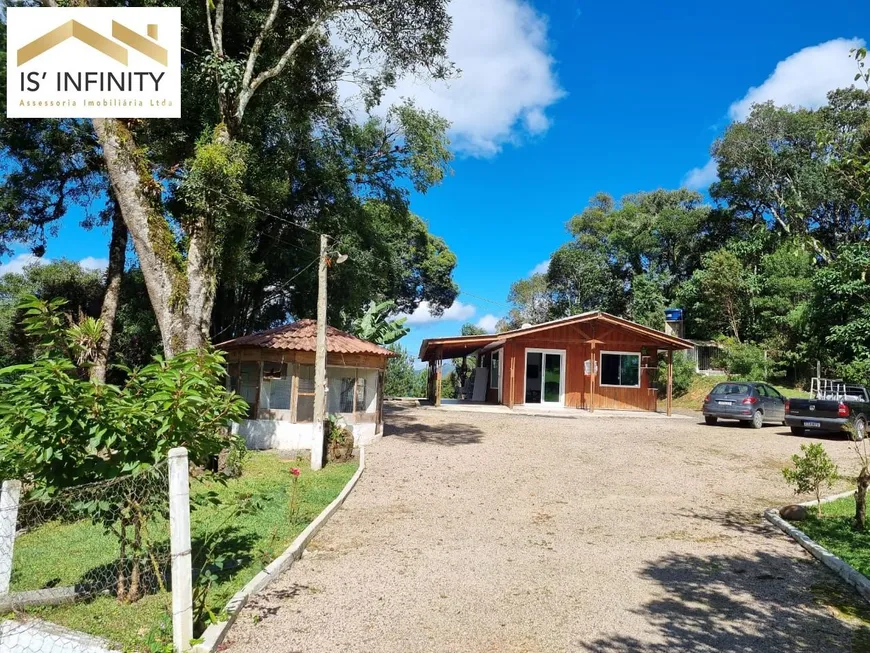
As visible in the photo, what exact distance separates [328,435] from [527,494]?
527cm

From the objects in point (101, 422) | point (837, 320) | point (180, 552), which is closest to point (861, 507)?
point (180, 552)

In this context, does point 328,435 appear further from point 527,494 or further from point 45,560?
point 45,560

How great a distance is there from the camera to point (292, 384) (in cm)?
1523

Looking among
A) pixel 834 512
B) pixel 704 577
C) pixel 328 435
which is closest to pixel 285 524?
pixel 704 577

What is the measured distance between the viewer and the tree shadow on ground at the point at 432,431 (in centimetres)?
1596

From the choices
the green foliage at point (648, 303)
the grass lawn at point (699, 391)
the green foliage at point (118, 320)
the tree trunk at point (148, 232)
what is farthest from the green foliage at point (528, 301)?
the tree trunk at point (148, 232)

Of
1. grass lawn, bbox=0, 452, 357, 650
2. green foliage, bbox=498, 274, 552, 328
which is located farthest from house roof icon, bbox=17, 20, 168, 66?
green foliage, bbox=498, 274, 552, 328

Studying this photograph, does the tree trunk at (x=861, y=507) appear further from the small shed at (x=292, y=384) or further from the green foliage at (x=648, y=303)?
the green foliage at (x=648, y=303)

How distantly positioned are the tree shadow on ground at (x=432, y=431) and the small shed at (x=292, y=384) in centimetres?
134

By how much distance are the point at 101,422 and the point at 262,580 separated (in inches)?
88.5

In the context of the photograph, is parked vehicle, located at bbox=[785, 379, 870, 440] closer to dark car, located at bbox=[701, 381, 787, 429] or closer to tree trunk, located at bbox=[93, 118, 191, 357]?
dark car, located at bbox=[701, 381, 787, 429]

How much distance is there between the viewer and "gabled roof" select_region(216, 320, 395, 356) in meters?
→ 14.9

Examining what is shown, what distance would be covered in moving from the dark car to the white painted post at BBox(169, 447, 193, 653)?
1909 centimetres

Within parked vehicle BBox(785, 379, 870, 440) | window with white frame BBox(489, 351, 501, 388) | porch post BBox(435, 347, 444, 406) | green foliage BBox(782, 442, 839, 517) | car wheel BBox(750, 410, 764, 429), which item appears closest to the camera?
green foliage BBox(782, 442, 839, 517)
